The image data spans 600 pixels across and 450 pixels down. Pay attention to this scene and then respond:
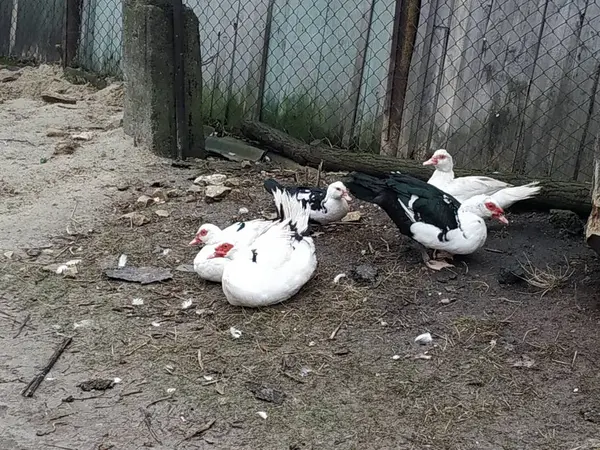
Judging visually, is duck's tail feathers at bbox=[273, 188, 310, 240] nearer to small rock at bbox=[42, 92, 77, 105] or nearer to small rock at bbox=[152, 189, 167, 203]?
small rock at bbox=[152, 189, 167, 203]

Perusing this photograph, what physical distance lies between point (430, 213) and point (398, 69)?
6.24ft

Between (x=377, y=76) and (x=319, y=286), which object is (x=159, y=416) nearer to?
(x=319, y=286)

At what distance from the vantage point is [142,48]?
223 inches

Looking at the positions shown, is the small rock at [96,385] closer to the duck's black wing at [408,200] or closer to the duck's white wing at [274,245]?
the duck's white wing at [274,245]

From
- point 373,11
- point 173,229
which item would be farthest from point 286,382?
point 373,11

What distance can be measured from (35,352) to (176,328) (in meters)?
0.61

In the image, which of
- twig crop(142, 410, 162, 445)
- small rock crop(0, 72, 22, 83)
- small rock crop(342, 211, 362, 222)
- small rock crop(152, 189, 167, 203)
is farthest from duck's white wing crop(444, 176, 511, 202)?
small rock crop(0, 72, 22, 83)

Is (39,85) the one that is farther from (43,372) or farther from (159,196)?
(43,372)

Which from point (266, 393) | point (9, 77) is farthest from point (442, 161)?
point (9, 77)

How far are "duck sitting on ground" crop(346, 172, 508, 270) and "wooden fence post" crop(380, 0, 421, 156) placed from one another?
1.51 metres

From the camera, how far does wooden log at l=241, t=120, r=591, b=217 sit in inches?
195

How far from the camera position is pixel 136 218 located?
16.0ft

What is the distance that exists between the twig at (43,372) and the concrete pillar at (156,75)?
245cm

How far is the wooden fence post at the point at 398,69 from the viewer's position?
5.80 metres
